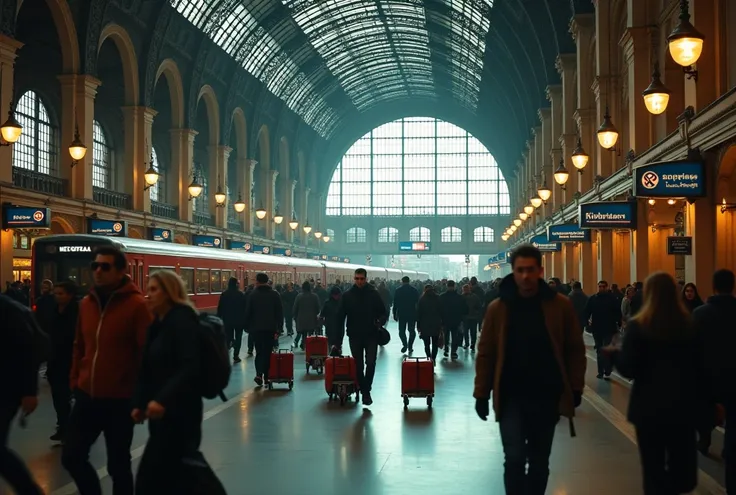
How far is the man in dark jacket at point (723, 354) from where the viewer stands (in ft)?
21.0

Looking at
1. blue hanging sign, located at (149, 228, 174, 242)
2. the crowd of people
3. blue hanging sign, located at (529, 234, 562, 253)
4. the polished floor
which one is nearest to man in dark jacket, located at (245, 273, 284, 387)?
the polished floor

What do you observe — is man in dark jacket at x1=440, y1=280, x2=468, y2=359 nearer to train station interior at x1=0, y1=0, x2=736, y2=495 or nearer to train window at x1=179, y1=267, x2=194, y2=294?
train station interior at x1=0, y1=0, x2=736, y2=495

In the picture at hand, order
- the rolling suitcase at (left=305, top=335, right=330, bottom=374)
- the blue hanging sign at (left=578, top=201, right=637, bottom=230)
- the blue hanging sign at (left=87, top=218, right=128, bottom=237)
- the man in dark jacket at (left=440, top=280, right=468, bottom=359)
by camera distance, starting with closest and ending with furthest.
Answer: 1. the rolling suitcase at (left=305, top=335, right=330, bottom=374)
2. the blue hanging sign at (left=578, top=201, right=637, bottom=230)
3. the man in dark jacket at (left=440, top=280, right=468, bottom=359)
4. the blue hanging sign at (left=87, top=218, right=128, bottom=237)

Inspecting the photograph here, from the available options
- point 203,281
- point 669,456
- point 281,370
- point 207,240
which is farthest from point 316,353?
point 207,240

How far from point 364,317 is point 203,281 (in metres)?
16.9

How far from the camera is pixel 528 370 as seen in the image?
592 cm

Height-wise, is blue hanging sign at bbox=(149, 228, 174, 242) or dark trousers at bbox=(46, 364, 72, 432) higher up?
blue hanging sign at bbox=(149, 228, 174, 242)

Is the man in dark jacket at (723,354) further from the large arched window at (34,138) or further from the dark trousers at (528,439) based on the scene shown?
the large arched window at (34,138)

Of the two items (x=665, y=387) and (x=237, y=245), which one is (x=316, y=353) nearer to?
(x=665, y=387)

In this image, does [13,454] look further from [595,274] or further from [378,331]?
[595,274]

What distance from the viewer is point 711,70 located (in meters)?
16.2

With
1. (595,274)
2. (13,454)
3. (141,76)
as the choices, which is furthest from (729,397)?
(141,76)

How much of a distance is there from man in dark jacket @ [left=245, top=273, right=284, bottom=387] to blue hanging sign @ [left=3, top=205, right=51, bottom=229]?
1017 cm

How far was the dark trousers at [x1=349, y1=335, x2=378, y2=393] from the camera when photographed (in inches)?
514
